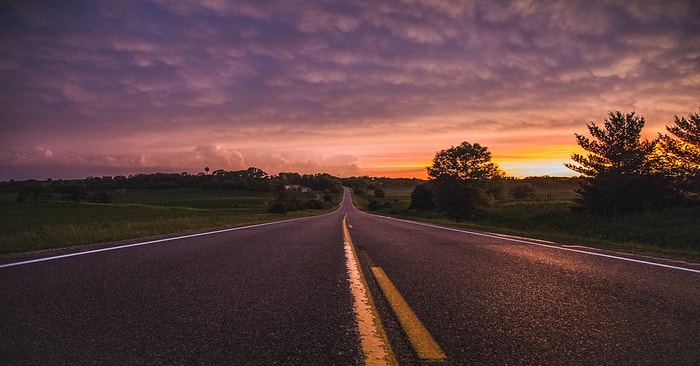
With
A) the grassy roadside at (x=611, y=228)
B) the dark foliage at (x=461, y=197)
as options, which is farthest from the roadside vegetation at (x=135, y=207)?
the dark foliage at (x=461, y=197)

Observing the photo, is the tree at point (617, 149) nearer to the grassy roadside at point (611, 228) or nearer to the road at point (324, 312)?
the grassy roadside at point (611, 228)

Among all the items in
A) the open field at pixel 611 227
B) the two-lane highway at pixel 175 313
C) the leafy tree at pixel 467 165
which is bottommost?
the open field at pixel 611 227

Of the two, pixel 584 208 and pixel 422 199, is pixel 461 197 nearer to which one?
pixel 584 208

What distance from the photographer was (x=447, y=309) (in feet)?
11.4

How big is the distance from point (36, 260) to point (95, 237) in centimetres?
491

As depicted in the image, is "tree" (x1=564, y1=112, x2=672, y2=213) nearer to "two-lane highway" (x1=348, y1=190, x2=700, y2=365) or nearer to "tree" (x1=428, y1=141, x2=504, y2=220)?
"tree" (x1=428, y1=141, x2=504, y2=220)

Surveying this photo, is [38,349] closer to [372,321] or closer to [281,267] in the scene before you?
[372,321]

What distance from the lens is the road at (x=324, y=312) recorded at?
7.97 feet

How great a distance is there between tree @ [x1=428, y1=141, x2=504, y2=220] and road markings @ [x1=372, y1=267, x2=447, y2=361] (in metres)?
43.4

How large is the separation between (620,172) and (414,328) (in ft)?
112

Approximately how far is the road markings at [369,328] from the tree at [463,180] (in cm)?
4306

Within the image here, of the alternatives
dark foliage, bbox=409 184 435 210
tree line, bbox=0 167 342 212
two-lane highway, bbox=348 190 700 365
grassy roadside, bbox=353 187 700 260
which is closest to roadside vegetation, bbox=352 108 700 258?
grassy roadside, bbox=353 187 700 260

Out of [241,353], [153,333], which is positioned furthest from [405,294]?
[153,333]

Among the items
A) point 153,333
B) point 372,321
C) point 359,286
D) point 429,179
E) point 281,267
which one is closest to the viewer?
point 153,333
